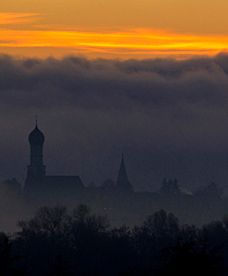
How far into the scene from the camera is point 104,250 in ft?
398

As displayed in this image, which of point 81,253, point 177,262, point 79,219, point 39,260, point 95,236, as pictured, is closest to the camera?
point 177,262

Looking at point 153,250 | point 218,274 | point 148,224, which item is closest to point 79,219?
point 148,224

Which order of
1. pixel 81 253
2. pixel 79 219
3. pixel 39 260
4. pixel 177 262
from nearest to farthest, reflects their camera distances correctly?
pixel 177 262, pixel 39 260, pixel 81 253, pixel 79 219

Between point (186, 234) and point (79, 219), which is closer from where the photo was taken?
point (186, 234)

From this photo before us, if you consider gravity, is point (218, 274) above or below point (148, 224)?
below

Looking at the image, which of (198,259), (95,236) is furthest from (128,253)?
(198,259)

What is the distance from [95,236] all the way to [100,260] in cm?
1651

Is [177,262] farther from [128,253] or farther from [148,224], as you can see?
[148,224]

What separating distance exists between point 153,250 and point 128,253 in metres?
3.61

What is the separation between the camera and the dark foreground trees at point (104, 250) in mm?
79000

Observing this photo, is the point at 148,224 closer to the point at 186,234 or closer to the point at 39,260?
the point at 186,234

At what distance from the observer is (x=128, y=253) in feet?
395

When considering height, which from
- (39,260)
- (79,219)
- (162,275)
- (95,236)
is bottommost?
(162,275)

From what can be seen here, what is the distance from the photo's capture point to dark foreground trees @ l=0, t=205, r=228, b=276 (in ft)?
259
